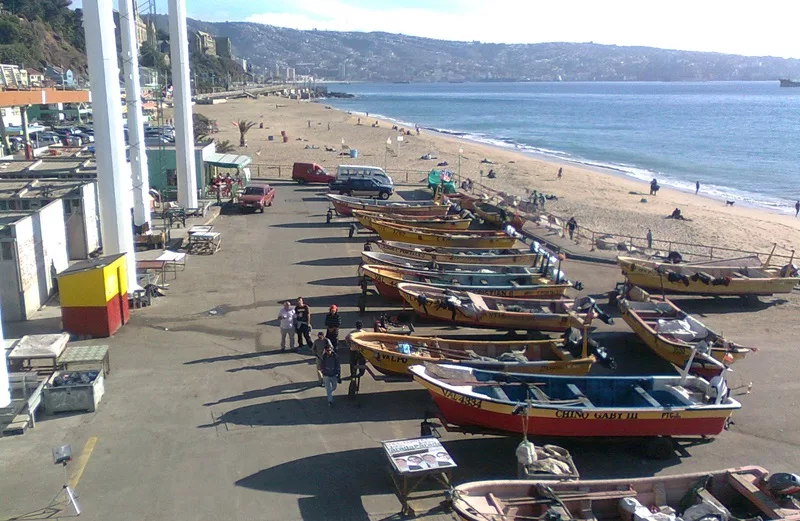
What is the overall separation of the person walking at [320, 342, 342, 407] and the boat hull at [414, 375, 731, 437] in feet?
6.08

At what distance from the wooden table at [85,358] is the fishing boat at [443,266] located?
28.6ft

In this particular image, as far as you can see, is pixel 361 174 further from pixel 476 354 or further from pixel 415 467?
pixel 415 467

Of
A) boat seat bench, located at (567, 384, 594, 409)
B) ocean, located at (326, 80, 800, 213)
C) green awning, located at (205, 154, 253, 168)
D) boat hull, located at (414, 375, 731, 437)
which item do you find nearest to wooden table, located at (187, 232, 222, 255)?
green awning, located at (205, 154, 253, 168)

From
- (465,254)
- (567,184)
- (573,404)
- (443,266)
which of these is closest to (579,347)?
→ (573,404)

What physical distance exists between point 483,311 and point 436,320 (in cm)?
158

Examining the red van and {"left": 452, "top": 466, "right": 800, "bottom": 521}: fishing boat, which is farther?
the red van

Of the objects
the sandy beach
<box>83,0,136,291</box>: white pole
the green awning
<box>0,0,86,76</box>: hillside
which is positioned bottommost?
the sandy beach

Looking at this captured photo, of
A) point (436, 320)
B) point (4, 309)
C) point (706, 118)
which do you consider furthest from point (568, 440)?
point (706, 118)

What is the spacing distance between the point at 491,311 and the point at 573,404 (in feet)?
17.4

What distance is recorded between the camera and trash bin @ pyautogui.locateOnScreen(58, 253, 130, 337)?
50.2 ft

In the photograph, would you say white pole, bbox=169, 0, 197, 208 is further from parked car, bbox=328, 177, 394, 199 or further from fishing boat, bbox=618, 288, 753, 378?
fishing boat, bbox=618, 288, 753, 378

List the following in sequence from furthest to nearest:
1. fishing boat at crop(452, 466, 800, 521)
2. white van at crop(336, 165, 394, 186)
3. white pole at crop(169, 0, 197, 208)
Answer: white van at crop(336, 165, 394, 186) < white pole at crop(169, 0, 197, 208) < fishing boat at crop(452, 466, 800, 521)

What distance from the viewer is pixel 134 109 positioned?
2286cm

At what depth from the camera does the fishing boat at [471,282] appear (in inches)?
725
